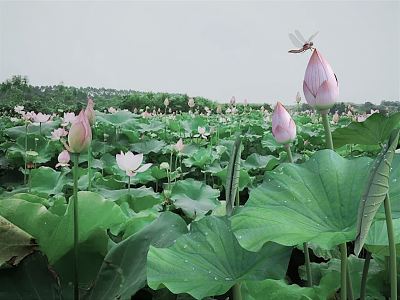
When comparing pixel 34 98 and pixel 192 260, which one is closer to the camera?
pixel 192 260

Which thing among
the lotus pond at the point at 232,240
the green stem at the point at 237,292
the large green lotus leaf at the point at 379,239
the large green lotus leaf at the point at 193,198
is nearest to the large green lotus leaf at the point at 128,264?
the lotus pond at the point at 232,240

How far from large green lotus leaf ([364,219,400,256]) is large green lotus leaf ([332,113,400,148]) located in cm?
38

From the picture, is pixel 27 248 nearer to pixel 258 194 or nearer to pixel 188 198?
pixel 258 194

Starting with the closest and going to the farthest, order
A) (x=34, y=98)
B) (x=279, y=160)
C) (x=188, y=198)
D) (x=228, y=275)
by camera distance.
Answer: (x=228, y=275), (x=188, y=198), (x=279, y=160), (x=34, y=98)

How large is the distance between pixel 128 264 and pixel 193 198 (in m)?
0.65

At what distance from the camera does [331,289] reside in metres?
0.63

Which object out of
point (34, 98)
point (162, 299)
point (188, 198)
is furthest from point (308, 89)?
point (34, 98)

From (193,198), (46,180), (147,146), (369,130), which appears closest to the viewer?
(369,130)

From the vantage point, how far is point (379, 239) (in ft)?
1.86

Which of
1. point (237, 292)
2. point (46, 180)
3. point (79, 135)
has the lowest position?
point (46, 180)

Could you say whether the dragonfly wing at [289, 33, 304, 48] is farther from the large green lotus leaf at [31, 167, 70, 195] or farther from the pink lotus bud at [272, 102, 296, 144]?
the large green lotus leaf at [31, 167, 70, 195]

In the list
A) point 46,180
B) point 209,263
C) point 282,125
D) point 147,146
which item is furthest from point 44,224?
point 147,146

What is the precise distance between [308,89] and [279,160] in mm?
1249

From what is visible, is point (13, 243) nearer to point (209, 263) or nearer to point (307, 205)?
point (209, 263)
